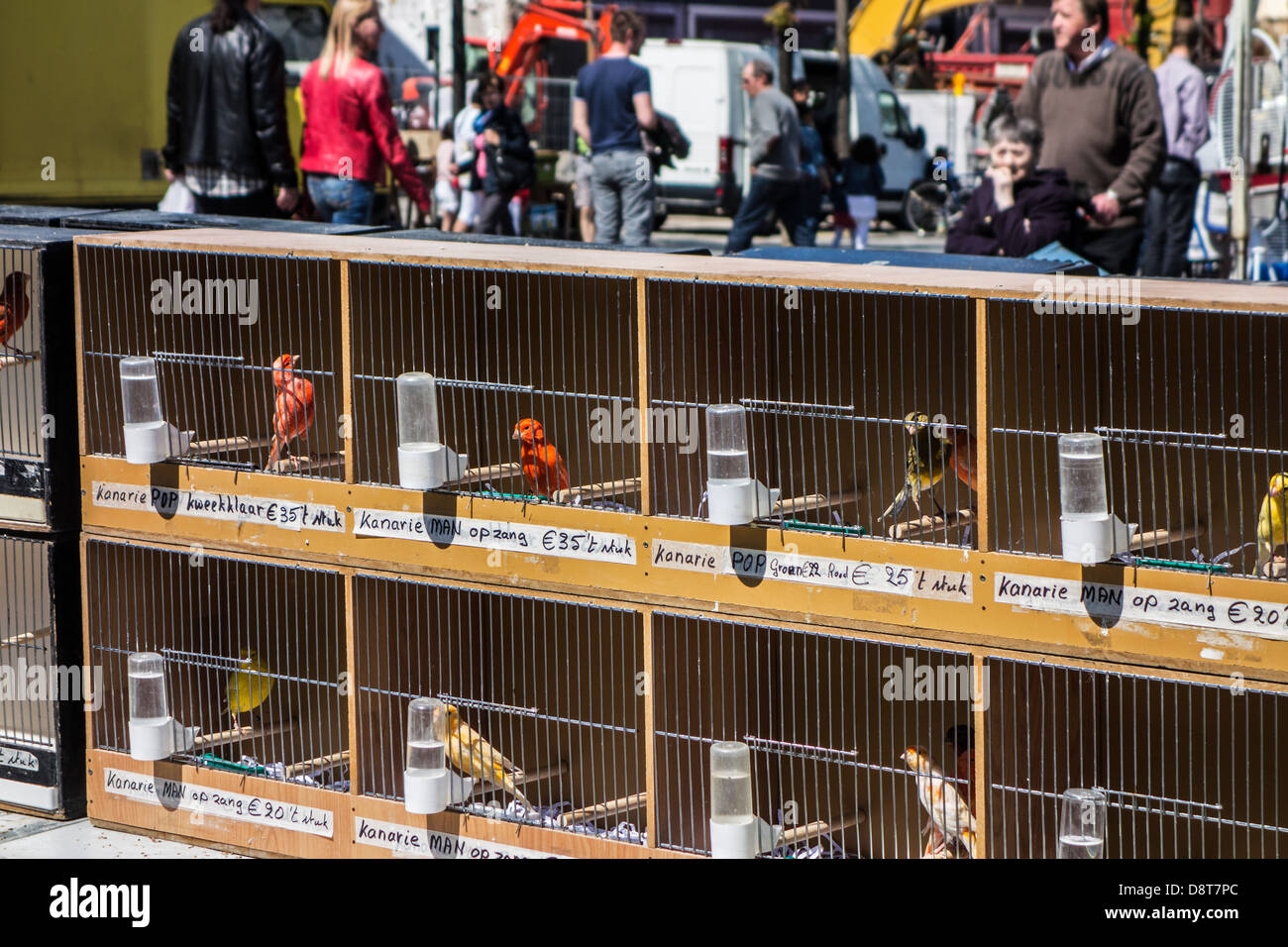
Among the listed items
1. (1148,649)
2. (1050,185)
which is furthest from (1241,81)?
(1148,649)

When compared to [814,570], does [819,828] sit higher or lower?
lower

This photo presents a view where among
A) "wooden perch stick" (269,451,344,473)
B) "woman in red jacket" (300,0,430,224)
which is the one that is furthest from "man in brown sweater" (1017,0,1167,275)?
"wooden perch stick" (269,451,344,473)

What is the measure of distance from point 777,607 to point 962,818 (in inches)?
25.6

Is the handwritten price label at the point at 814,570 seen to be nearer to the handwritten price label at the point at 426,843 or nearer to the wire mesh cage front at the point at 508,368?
the wire mesh cage front at the point at 508,368

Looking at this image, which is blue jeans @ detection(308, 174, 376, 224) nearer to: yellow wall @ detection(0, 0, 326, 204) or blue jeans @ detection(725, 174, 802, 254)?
yellow wall @ detection(0, 0, 326, 204)

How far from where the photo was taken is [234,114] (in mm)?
7801

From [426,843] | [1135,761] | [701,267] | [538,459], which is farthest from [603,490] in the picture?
[1135,761]

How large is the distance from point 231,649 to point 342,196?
11.1 ft

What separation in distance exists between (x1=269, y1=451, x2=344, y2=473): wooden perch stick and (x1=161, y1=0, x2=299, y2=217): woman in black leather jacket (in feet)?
10.2

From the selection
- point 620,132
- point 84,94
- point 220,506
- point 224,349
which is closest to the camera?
point 220,506

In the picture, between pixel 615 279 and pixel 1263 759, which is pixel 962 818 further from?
pixel 615 279

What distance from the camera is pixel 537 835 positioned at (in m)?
4.35

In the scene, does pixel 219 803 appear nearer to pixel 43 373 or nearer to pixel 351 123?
pixel 43 373

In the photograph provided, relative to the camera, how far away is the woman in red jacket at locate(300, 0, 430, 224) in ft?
26.3
